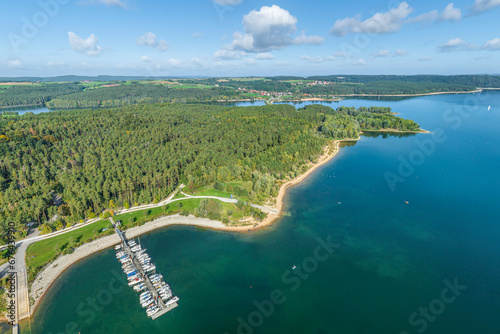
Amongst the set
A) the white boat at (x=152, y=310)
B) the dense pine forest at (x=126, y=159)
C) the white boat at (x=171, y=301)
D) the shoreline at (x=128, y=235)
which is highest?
the dense pine forest at (x=126, y=159)

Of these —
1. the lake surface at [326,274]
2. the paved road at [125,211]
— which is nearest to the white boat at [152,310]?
the lake surface at [326,274]

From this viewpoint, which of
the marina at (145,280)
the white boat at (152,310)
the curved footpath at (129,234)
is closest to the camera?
the white boat at (152,310)

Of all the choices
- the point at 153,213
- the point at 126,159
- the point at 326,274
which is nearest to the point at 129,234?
the point at 153,213

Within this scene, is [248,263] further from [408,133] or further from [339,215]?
[408,133]

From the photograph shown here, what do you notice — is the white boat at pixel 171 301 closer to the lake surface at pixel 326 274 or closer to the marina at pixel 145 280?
the marina at pixel 145 280

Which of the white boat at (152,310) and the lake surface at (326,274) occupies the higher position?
the lake surface at (326,274)

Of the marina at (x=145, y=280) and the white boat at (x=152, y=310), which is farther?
the marina at (x=145, y=280)
